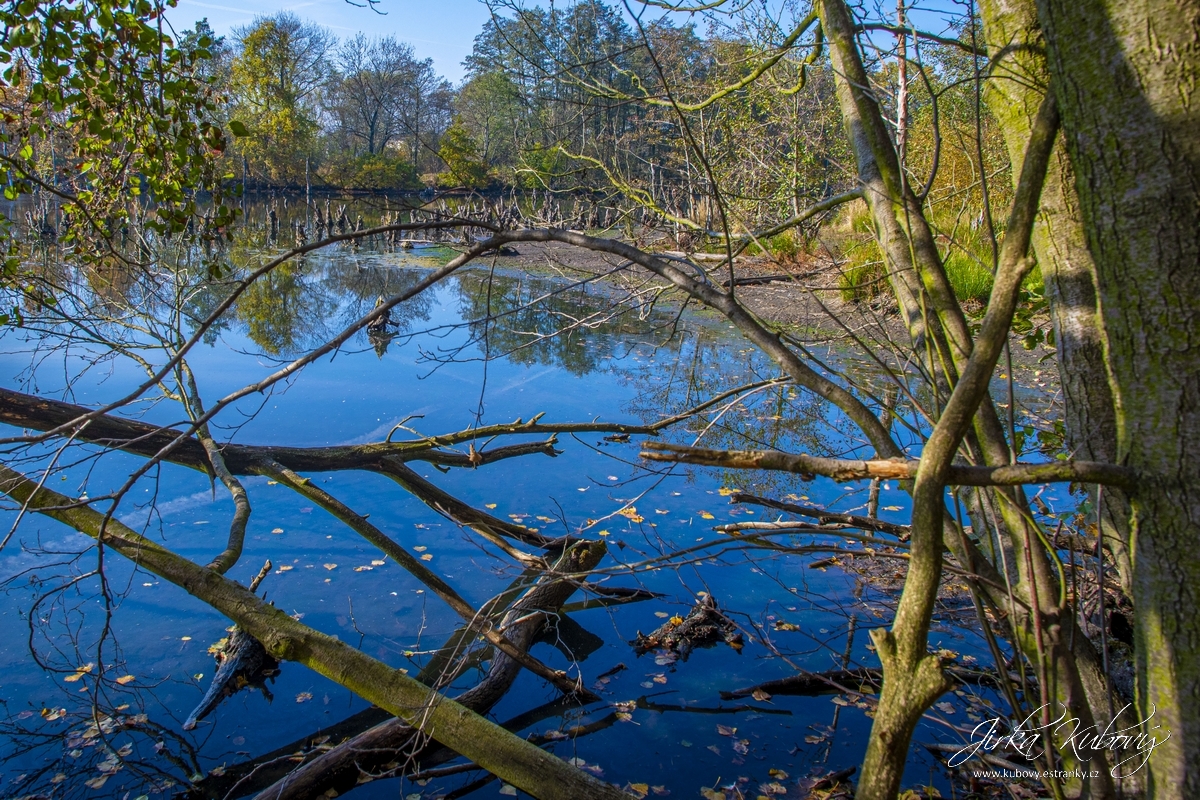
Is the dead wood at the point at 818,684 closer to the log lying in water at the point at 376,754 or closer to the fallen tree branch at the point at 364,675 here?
the log lying in water at the point at 376,754

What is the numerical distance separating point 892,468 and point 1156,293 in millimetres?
567

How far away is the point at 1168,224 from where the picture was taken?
1495 millimetres

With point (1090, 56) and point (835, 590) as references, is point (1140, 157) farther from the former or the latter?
point (835, 590)

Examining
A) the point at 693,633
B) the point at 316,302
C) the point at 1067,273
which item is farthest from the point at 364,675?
the point at 316,302

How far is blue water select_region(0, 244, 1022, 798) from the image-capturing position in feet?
11.1

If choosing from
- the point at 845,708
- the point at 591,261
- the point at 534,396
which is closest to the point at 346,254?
the point at 591,261

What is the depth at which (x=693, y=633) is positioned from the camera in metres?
4.22

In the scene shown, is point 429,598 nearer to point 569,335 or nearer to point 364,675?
point 364,675

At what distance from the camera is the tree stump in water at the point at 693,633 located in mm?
4180

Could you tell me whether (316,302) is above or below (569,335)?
below

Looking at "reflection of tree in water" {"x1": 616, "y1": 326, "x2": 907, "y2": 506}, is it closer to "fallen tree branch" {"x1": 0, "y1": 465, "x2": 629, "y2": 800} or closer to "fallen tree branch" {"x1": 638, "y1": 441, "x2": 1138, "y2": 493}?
"fallen tree branch" {"x1": 0, "y1": 465, "x2": 629, "y2": 800}

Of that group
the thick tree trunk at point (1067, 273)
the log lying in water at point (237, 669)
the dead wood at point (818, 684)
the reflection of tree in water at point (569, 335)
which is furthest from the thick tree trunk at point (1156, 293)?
the reflection of tree in water at point (569, 335)

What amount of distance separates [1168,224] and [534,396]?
7166 millimetres

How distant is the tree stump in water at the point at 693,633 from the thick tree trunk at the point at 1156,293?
8.80ft
